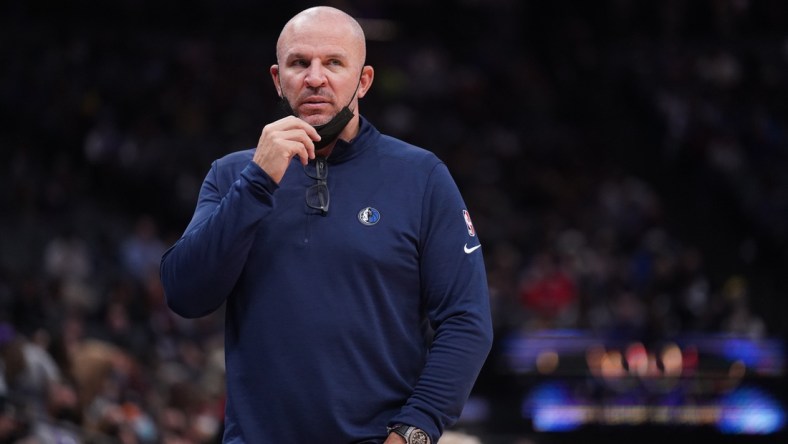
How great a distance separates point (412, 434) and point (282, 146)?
77cm

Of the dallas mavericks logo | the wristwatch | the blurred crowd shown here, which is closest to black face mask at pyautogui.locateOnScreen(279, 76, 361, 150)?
the dallas mavericks logo

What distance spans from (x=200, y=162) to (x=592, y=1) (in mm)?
9493

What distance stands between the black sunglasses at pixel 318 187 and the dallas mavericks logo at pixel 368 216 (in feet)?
0.30

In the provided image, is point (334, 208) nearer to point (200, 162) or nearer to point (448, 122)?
point (200, 162)

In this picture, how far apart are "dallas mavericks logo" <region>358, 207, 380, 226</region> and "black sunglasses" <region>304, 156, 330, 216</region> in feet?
0.30

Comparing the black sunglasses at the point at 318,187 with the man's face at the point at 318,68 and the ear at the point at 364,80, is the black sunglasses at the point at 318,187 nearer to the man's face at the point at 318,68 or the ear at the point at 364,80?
the man's face at the point at 318,68

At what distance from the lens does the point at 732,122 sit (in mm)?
20188

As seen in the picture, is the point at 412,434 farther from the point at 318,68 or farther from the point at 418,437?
the point at 318,68

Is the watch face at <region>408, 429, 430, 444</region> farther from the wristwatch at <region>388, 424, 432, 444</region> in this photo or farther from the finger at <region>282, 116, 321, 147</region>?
the finger at <region>282, 116, 321, 147</region>

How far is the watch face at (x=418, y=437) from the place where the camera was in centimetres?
299

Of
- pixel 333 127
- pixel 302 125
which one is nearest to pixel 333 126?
pixel 333 127

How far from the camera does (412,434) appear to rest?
2998 mm

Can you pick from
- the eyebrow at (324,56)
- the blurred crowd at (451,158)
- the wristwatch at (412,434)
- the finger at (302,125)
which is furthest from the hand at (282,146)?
the blurred crowd at (451,158)

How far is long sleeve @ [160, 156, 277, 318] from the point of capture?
9.95 ft
